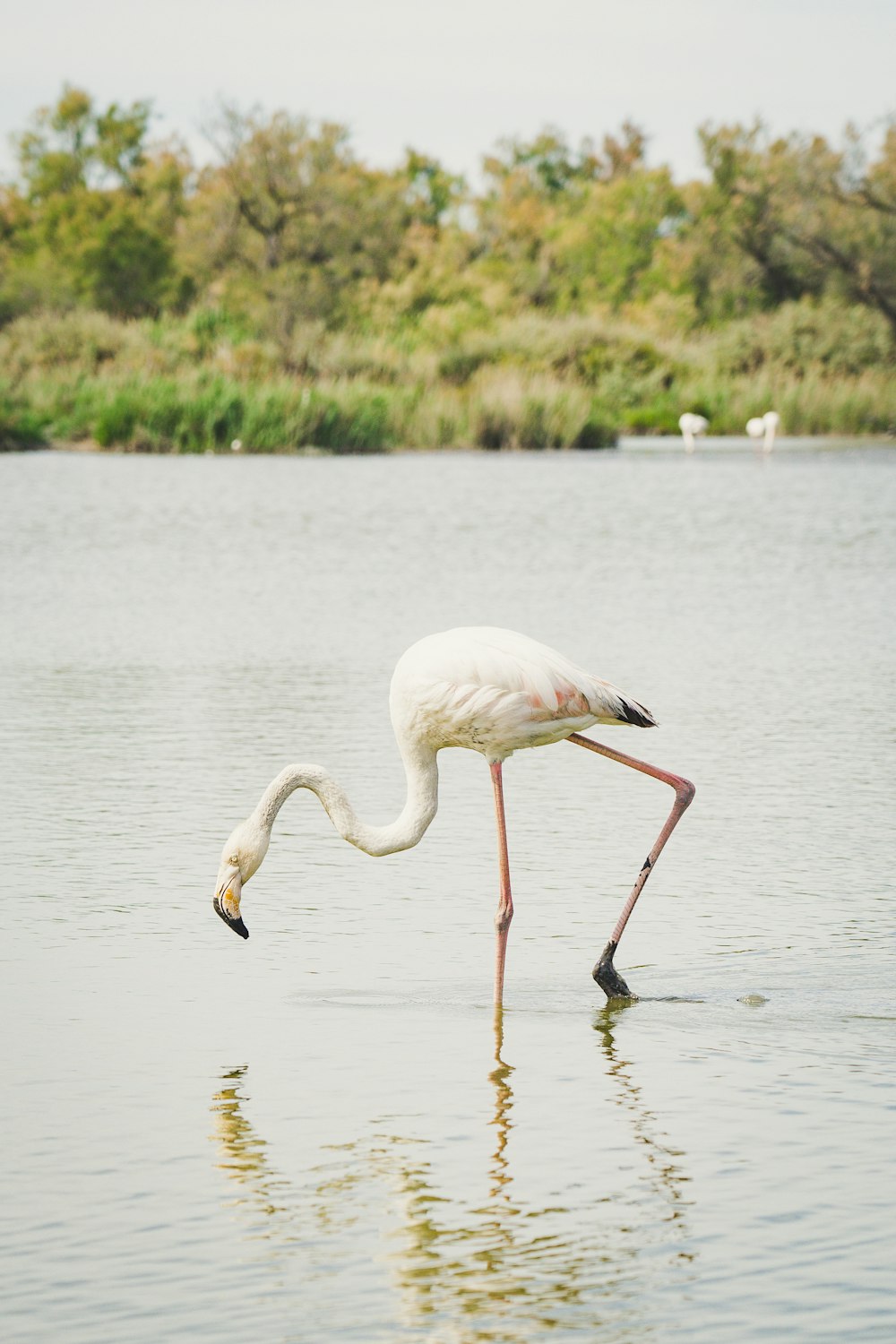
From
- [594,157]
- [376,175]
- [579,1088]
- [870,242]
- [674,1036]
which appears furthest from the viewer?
[594,157]

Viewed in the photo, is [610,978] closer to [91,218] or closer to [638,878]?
[638,878]

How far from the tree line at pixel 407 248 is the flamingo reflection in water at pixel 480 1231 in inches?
1772

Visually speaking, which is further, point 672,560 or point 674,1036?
point 672,560

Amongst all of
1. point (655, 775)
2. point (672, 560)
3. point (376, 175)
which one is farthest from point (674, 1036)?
point (376, 175)

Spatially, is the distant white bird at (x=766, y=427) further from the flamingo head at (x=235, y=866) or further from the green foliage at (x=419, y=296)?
the flamingo head at (x=235, y=866)

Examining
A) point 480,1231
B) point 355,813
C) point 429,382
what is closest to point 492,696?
point 355,813

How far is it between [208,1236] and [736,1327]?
1.07 m

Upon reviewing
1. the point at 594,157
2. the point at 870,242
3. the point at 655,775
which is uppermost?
the point at 594,157

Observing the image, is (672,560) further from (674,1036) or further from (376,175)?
(376,175)

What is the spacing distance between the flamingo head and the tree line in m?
43.9

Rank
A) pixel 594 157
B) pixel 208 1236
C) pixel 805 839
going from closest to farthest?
pixel 208 1236
pixel 805 839
pixel 594 157

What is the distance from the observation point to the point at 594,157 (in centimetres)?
8838

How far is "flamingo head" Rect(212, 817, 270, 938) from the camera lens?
5.39m

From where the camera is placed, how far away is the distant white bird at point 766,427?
Answer: 35.2 meters
